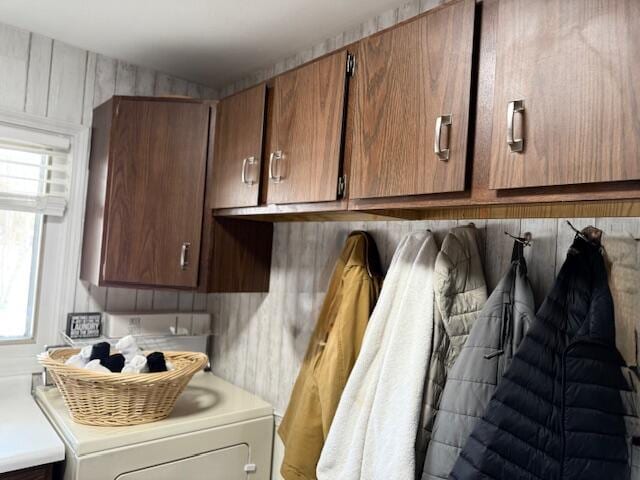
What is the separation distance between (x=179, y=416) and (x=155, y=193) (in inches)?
34.5

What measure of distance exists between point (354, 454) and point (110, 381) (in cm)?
83

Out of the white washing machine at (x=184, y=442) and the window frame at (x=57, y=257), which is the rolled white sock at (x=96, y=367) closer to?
the white washing machine at (x=184, y=442)

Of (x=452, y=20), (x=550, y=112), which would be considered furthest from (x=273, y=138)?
(x=550, y=112)

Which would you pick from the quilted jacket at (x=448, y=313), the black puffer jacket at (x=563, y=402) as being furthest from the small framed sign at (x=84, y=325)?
the black puffer jacket at (x=563, y=402)

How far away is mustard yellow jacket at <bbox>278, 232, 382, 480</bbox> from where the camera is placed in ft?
4.75

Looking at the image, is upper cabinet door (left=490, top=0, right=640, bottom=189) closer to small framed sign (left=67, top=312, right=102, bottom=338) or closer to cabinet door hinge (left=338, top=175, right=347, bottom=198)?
cabinet door hinge (left=338, top=175, right=347, bottom=198)

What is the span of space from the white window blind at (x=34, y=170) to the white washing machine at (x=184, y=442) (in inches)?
31.1

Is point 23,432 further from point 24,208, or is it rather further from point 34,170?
point 34,170

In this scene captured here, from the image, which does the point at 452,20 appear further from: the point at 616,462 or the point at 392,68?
the point at 616,462

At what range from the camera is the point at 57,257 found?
2.07 meters

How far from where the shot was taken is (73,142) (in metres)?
2.08

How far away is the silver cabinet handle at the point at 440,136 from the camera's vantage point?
1063 millimetres

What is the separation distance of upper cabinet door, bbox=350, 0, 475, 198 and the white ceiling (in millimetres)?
504

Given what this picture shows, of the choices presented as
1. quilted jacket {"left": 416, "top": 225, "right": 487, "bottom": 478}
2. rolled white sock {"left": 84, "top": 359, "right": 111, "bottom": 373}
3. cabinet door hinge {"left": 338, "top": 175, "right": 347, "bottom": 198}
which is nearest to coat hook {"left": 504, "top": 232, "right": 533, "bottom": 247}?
quilted jacket {"left": 416, "top": 225, "right": 487, "bottom": 478}
